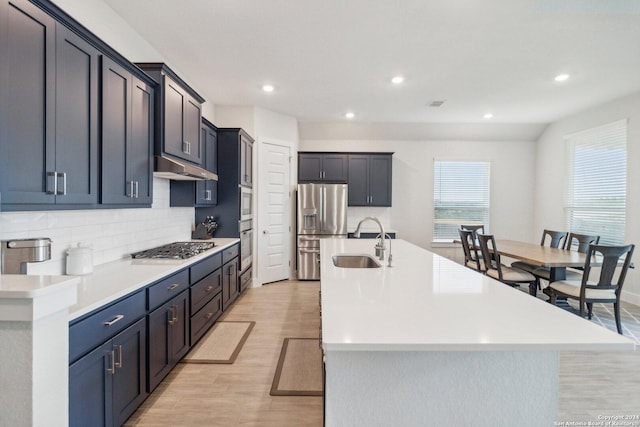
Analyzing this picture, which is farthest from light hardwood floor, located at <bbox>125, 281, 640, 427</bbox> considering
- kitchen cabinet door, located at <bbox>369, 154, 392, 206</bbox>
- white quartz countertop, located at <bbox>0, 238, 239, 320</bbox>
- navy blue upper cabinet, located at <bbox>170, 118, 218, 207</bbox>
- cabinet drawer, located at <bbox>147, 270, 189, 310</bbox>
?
kitchen cabinet door, located at <bbox>369, 154, 392, 206</bbox>

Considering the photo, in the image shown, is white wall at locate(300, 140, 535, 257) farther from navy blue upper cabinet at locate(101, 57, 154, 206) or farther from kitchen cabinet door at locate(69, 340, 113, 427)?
kitchen cabinet door at locate(69, 340, 113, 427)

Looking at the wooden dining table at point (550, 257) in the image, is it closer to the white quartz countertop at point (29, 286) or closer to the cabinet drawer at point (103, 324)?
the cabinet drawer at point (103, 324)

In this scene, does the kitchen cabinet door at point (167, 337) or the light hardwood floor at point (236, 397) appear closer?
the light hardwood floor at point (236, 397)

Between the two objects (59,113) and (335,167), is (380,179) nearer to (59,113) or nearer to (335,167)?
(335,167)

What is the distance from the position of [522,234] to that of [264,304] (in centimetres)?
546

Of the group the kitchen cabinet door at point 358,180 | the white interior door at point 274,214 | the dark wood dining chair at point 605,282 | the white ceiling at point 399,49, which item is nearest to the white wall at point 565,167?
the white ceiling at point 399,49

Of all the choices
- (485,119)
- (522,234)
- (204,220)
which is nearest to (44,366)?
(204,220)

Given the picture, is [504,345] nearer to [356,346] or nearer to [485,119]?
[356,346]

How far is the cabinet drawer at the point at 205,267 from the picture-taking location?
281cm

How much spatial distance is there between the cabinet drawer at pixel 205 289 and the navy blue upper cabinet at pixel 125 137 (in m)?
0.88

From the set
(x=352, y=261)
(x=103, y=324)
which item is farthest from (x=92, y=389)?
(x=352, y=261)

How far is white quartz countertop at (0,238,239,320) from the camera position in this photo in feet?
3.76

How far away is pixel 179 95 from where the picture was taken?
9.84ft

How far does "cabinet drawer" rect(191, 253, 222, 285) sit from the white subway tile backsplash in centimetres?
60
